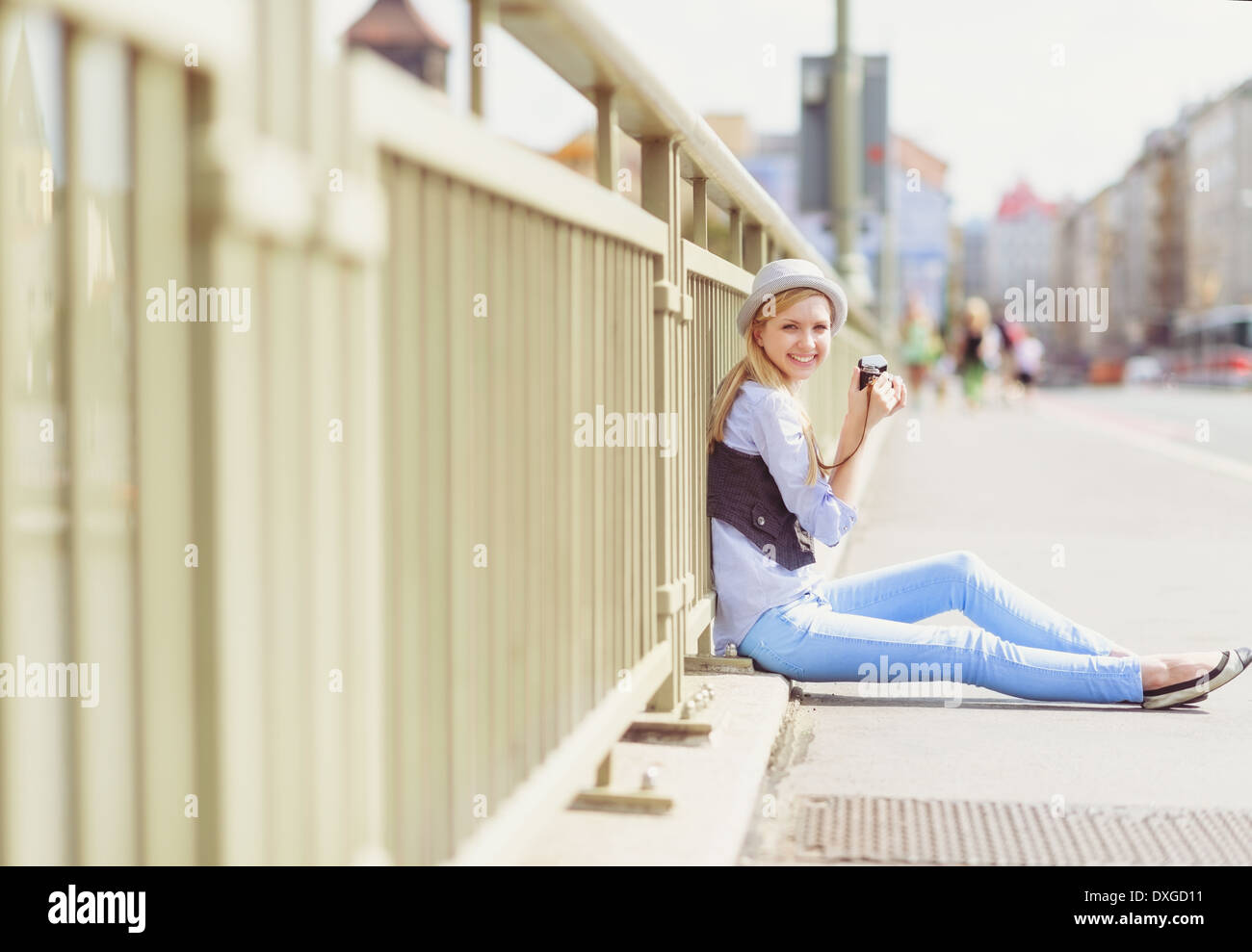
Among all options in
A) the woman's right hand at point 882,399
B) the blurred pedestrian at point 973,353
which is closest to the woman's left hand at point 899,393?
the woman's right hand at point 882,399

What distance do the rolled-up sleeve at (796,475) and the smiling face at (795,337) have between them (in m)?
0.14

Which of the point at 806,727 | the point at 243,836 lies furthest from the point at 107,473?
the point at 806,727

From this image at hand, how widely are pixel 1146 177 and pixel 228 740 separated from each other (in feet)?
400

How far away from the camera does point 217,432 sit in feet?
5.40

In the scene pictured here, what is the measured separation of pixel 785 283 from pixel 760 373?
0.24 metres

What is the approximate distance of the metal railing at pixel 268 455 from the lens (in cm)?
153

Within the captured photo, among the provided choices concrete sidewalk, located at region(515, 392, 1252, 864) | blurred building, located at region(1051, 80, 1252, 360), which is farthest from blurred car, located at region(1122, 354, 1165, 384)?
concrete sidewalk, located at region(515, 392, 1252, 864)

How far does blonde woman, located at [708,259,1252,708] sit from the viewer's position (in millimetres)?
4496

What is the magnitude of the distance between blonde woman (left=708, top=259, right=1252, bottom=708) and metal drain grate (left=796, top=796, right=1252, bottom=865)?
3.22ft

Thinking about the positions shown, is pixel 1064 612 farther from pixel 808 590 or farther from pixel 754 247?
pixel 808 590

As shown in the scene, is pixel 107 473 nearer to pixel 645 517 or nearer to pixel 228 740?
pixel 228 740

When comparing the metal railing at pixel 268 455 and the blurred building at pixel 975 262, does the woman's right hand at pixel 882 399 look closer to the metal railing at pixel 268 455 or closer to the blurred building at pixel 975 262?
the metal railing at pixel 268 455

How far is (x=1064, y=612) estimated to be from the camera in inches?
249

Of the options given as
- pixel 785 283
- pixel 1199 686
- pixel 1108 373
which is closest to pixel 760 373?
pixel 785 283
